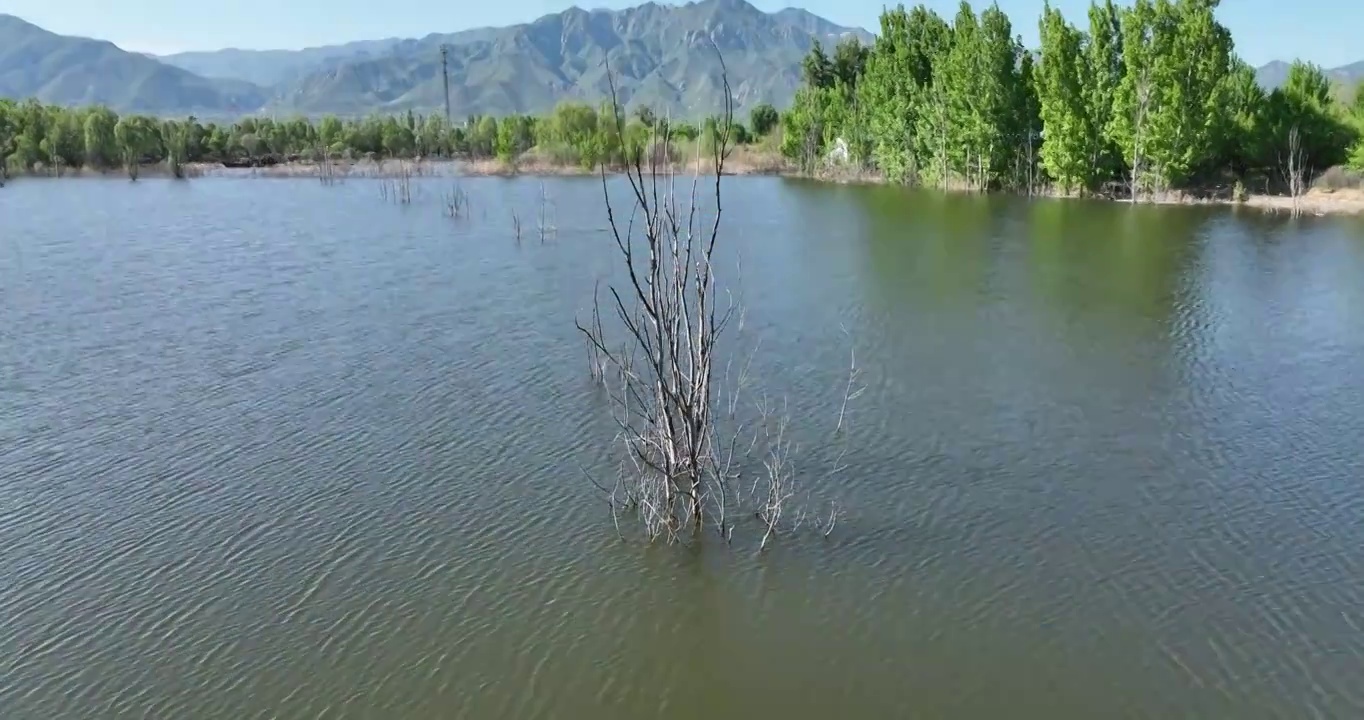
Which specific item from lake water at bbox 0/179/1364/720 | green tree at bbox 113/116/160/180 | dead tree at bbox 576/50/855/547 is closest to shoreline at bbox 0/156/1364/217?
green tree at bbox 113/116/160/180

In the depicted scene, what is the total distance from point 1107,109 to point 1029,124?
4.17 meters

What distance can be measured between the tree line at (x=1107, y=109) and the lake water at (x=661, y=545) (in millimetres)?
16721

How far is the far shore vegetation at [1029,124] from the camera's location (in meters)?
33.3

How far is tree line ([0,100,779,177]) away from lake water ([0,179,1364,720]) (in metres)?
36.1

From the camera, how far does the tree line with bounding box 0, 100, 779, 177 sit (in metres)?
55.7

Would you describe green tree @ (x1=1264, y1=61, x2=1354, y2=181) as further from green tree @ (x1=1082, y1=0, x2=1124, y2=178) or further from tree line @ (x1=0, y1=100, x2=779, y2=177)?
tree line @ (x1=0, y1=100, x2=779, y2=177)

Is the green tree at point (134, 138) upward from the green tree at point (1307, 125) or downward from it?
upward

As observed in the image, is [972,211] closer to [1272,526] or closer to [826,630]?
[1272,526]

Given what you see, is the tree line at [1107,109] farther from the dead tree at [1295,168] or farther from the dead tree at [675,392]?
the dead tree at [675,392]

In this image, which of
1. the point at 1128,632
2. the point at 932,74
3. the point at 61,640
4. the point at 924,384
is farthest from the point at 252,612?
the point at 932,74

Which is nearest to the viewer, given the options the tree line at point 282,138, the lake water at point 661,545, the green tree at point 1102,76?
the lake water at point 661,545

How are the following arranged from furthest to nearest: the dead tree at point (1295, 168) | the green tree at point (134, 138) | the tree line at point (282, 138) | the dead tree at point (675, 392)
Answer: the green tree at point (134, 138) < the tree line at point (282, 138) < the dead tree at point (1295, 168) < the dead tree at point (675, 392)

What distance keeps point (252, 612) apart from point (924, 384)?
860cm

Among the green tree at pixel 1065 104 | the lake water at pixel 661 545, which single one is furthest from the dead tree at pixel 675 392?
the green tree at pixel 1065 104
